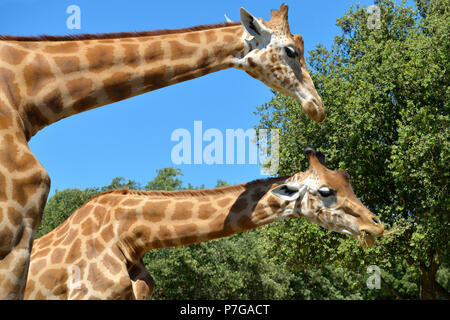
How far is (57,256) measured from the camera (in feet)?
23.0

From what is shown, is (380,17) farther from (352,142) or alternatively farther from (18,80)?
(18,80)

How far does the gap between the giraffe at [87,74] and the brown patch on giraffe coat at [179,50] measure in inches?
0.5

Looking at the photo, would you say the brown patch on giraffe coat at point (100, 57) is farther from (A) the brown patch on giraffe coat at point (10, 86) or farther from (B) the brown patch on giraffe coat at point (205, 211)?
(B) the brown patch on giraffe coat at point (205, 211)

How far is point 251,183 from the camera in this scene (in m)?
8.05

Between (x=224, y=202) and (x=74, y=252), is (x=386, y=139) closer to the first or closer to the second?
(x=224, y=202)

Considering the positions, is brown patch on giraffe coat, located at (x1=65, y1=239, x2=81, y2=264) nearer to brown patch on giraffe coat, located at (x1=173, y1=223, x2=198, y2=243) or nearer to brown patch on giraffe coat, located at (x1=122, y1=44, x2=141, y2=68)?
brown patch on giraffe coat, located at (x1=173, y1=223, x2=198, y2=243)

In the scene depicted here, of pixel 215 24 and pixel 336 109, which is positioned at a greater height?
pixel 336 109

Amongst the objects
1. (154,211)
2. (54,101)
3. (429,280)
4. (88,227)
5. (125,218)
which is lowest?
(429,280)

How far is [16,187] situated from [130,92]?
1470 mm

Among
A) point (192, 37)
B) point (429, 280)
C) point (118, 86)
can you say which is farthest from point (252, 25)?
point (429, 280)

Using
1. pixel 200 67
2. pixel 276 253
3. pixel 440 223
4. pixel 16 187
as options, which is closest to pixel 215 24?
pixel 200 67

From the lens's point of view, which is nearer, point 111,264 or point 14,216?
point 14,216

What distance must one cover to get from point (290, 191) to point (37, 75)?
4.62m

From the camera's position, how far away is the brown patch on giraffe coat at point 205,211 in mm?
7426
